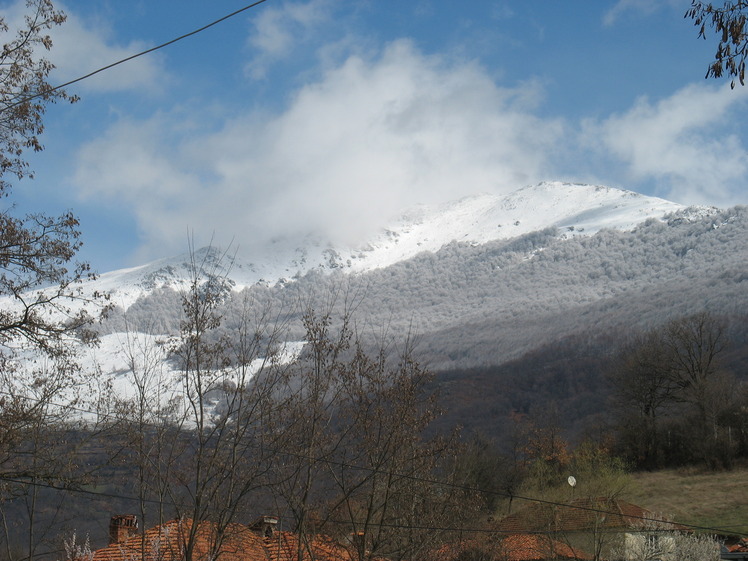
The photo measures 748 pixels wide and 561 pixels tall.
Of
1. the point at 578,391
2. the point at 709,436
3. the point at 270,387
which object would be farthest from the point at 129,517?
the point at 578,391

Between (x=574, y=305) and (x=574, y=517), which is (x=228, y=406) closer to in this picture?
(x=574, y=517)

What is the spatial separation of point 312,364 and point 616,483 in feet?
82.1

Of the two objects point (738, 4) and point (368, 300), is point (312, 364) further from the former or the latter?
point (368, 300)

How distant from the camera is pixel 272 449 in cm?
1409

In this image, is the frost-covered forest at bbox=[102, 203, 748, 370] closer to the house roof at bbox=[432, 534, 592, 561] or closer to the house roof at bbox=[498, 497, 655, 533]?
the house roof at bbox=[498, 497, 655, 533]

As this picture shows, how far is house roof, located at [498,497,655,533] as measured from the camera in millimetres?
33834

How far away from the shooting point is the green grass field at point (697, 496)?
3778 cm

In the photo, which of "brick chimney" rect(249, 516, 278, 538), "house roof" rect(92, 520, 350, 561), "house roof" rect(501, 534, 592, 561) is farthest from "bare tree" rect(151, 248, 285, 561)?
"house roof" rect(501, 534, 592, 561)

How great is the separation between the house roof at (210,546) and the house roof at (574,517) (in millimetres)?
15706

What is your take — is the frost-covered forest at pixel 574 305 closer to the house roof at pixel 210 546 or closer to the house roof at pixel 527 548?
the house roof at pixel 527 548

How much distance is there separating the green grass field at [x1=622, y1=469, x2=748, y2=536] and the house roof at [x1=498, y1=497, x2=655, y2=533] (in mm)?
2624

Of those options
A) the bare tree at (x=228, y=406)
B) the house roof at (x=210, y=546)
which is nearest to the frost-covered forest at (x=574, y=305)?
the house roof at (x=210, y=546)

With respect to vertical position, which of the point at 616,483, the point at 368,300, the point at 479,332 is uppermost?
the point at 368,300

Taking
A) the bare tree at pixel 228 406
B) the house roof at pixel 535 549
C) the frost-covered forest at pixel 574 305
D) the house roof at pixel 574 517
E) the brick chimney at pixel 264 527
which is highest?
the frost-covered forest at pixel 574 305
